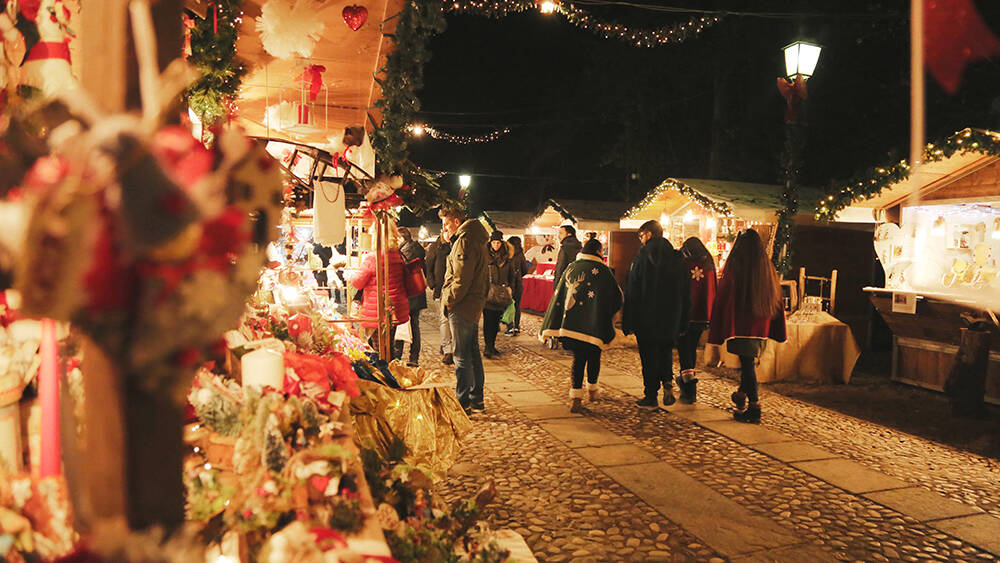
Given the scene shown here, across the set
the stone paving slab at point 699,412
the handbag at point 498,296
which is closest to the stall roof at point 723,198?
the handbag at point 498,296

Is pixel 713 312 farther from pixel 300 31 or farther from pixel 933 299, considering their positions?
pixel 300 31

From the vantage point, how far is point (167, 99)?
103cm

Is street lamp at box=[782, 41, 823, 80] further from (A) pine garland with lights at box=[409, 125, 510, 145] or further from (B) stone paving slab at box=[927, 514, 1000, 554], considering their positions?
(A) pine garland with lights at box=[409, 125, 510, 145]

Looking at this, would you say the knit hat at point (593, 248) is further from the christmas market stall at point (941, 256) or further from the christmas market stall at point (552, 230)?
the christmas market stall at point (552, 230)

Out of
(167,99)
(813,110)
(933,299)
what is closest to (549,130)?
(813,110)

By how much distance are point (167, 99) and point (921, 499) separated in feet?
17.4

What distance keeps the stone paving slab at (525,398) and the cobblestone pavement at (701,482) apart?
16 centimetres

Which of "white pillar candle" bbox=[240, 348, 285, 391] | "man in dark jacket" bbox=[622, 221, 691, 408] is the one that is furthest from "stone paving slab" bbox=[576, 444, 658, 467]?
"white pillar candle" bbox=[240, 348, 285, 391]

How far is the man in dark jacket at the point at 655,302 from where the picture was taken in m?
6.48

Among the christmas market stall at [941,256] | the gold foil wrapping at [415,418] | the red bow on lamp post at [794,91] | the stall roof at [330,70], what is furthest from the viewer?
the red bow on lamp post at [794,91]

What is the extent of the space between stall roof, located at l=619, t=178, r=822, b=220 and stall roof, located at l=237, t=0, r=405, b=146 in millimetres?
6063

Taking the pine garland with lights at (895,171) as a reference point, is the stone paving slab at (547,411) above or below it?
below

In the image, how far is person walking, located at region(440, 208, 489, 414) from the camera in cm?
631

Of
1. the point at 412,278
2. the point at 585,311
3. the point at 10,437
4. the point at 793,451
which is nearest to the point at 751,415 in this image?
the point at 793,451
